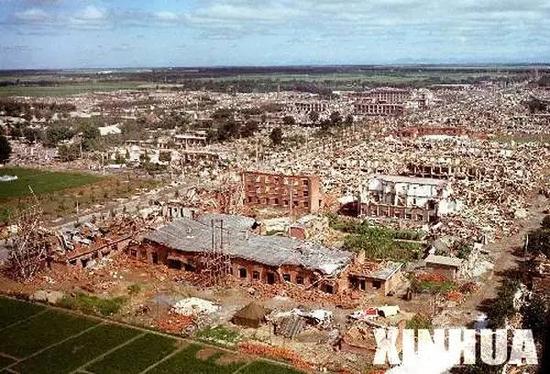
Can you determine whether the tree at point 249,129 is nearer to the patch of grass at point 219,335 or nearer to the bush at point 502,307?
the bush at point 502,307

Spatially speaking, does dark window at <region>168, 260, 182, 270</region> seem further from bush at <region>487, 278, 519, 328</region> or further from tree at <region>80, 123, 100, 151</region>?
tree at <region>80, 123, 100, 151</region>

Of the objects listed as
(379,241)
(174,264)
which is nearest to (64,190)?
(174,264)

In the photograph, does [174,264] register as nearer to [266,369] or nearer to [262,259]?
[262,259]

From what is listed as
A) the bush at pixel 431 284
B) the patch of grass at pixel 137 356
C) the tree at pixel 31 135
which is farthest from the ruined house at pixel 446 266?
the tree at pixel 31 135

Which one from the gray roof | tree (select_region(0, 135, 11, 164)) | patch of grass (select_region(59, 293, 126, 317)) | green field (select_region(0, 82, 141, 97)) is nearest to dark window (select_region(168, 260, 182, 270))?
patch of grass (select_region(59, 293, 126, 317))

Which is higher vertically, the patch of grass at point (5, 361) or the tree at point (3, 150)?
the tree at point (3, 150)

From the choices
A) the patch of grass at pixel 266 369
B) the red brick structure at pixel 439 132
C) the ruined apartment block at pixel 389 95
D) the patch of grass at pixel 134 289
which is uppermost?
the ruined apartment block at pixel 389 95
